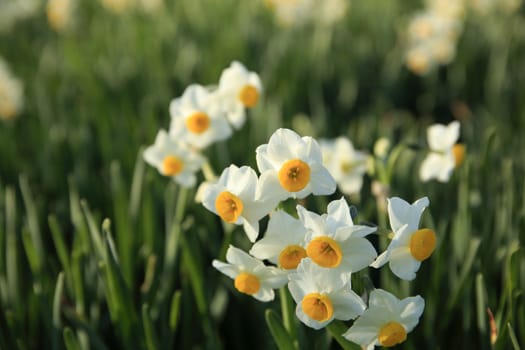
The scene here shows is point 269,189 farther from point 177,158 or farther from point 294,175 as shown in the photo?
point 177,158

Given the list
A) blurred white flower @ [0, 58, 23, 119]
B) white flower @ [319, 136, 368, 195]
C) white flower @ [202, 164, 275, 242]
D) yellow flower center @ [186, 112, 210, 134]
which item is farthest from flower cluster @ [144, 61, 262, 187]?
blurred white flower @ [0, 58, 23, 119]

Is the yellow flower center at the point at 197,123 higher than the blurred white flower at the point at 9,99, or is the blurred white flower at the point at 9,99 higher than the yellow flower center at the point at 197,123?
the blurred white flower at the point at 9,99

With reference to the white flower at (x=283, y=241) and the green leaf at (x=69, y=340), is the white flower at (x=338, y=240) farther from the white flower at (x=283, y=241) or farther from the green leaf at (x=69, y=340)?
the green leaf at (x=69, y=340)

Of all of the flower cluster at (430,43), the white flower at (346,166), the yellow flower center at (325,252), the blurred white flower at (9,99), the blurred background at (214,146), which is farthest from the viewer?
the flower cluster at (430,43)

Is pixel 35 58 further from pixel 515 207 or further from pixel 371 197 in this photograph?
pixel 515 207

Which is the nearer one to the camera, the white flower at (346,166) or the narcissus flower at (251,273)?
the narcissus flower at (251,273)

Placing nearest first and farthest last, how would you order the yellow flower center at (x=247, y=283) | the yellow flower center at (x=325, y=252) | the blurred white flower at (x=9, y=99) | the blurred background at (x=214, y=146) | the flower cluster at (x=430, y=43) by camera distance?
1. the yellow flower center at (x=325, y=252)
2. the yellow flower center at (x=247, y=283)
3. the blurred background at (x=214, y=146)
4. the blurred white flower at (x=9, y=99)
5. the flower cluster at (x=430, y=43)

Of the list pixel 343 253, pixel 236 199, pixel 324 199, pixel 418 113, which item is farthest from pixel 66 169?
pixel 418 113

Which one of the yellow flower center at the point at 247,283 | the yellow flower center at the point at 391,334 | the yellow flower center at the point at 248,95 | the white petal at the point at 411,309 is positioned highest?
the yellow flower center at the point at 248,95

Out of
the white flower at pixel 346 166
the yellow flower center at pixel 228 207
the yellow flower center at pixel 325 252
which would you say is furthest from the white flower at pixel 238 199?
the white flower at pixel 346 166
